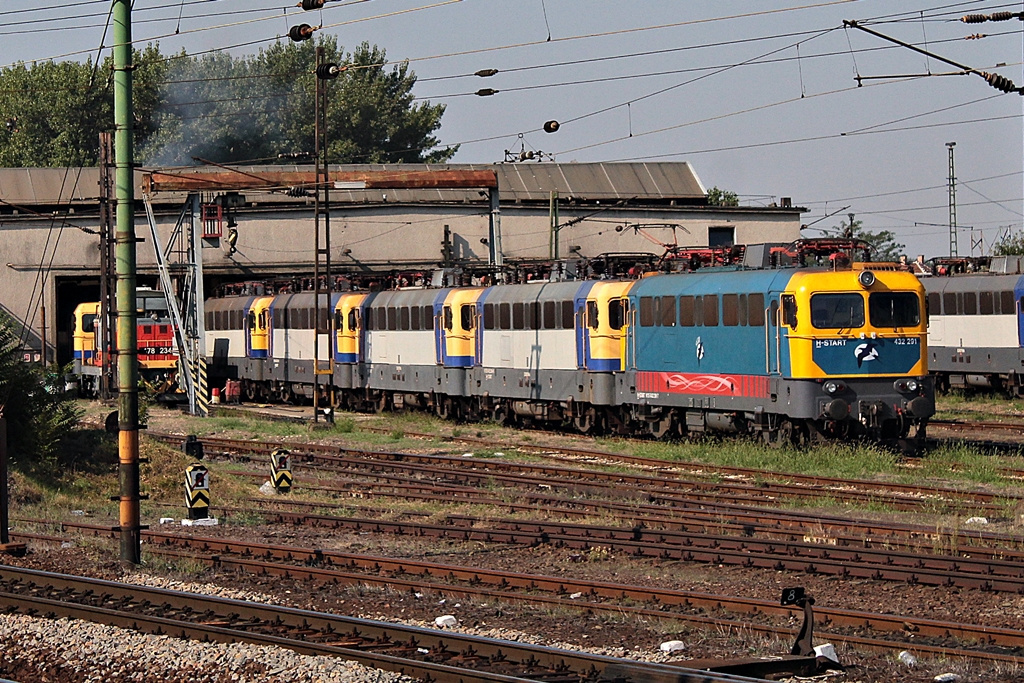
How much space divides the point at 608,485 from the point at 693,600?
357 inches

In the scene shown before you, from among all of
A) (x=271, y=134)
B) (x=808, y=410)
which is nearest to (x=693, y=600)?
(x=808, y=410)

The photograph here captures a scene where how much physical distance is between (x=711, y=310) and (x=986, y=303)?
15.9 meters

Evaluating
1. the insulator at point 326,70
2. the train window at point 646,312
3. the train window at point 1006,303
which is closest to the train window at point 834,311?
the train window at point 646,312

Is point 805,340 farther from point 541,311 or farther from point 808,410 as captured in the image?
point 541,311

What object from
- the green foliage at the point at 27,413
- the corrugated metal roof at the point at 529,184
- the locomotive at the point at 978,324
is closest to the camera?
the green foliage at the point at 27,413

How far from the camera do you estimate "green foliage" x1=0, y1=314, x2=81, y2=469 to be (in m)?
22.4

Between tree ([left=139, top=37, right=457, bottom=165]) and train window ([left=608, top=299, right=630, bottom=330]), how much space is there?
213ft

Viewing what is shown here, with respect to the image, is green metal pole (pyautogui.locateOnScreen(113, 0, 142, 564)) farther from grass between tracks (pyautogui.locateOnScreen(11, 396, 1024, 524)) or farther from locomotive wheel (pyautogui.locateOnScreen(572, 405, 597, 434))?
locomotive wheel (pyautogui.locateOnScreen(572, 405, 597, 434))

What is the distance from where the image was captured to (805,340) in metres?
23.8

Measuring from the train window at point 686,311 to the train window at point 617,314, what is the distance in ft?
7.82

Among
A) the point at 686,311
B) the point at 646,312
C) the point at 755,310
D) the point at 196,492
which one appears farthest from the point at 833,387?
the point at 196,492

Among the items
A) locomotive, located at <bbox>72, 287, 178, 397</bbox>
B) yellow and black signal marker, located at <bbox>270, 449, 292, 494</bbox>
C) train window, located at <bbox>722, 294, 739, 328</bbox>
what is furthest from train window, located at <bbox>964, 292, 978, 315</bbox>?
locomotive, located at <bbox>72, 287, 178, 397</bbox>

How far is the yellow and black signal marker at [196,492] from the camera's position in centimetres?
1867

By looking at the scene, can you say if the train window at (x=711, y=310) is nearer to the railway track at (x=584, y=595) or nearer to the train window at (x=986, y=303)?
the railway track at (x=584, y=595)
